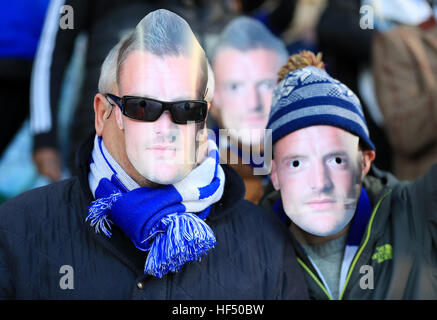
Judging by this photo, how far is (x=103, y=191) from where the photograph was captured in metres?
1.70

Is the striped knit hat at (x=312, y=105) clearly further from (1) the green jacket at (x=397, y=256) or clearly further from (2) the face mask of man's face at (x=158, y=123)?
(2) the face mask of man's face at (x=158, y=123)

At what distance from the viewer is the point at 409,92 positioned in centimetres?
257

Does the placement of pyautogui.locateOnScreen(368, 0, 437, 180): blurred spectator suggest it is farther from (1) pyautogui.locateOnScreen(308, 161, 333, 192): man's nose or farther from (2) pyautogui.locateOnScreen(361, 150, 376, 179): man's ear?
(1) pyautogui.locateOnScreen(308, 161, 333, 192): man's nose

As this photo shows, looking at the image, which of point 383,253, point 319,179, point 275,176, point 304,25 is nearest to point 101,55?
point 275,176

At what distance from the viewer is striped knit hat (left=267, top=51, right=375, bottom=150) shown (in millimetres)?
1816

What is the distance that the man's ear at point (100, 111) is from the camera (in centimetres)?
172

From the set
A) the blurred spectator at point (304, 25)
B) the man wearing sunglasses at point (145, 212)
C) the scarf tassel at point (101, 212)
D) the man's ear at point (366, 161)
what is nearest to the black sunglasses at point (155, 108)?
the man wearing sunglasses at point (145, 212)

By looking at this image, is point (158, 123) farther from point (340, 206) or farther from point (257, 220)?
point (340, 206)

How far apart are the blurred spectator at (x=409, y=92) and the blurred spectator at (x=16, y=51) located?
1.60 meters

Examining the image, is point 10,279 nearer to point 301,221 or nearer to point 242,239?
point 242,239

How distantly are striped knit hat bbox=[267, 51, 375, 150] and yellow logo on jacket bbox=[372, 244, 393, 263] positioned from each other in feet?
1.06

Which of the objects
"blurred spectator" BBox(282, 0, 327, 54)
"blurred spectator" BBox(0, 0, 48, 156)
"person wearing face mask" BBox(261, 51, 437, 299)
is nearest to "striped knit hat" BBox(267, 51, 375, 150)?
"person wearing face mask" BBox(261, 51, 437, 299)

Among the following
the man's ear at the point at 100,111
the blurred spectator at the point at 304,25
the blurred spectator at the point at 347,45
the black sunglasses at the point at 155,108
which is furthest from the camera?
the blurred spectator at the point at 304,25
